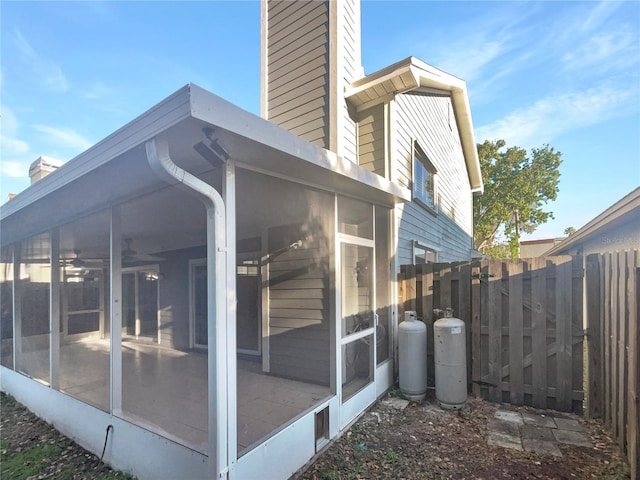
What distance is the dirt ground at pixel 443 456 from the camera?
8.55 ft

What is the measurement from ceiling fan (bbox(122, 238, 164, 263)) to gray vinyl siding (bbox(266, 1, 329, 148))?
108 inches

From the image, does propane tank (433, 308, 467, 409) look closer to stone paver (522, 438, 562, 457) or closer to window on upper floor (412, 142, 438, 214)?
stone paver (522, 438, 562, 457)

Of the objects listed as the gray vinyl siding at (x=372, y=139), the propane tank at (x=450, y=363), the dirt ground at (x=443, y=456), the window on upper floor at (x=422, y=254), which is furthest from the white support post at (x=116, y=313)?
the window on upper floor at (x=422, y=254)

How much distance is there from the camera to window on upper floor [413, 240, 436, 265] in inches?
227

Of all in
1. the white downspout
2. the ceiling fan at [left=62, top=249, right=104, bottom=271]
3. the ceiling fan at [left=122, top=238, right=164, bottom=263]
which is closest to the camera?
the white downspout

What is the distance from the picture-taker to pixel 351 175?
2986mm

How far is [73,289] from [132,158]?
4.06m

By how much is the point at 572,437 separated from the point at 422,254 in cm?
363

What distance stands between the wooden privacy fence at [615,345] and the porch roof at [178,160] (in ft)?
7.31

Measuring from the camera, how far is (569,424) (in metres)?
3.41

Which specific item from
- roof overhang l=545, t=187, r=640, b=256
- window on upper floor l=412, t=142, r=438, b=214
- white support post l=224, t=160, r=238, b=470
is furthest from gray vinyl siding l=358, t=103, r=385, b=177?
white support post l=224, t=160, r=238, b=470

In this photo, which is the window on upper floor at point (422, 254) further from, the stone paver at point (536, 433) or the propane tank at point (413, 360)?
the stone paver at point (536, 433)

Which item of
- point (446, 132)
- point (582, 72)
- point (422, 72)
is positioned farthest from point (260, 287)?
point (582, 72)

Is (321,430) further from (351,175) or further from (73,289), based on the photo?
(73,289)
